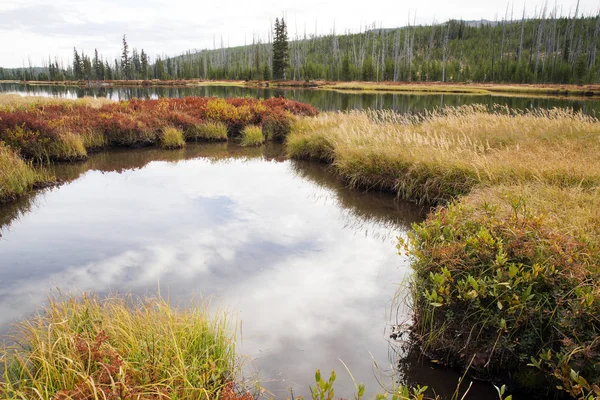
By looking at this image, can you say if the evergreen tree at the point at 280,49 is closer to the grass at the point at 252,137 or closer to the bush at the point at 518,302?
the grass at the point at 252,137

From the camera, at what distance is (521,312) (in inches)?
132

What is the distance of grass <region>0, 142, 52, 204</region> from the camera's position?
8656mm

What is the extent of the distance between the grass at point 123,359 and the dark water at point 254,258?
27.5 inches

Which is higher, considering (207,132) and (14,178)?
(207,132)

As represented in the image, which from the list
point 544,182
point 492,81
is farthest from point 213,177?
point 492,81

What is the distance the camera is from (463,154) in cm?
934

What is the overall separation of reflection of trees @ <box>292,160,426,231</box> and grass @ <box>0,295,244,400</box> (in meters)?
5.01

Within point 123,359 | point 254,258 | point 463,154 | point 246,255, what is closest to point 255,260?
point 254,258

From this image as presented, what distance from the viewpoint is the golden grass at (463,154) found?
7602 millimetres

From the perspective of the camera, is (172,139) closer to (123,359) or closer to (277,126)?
(277,126)

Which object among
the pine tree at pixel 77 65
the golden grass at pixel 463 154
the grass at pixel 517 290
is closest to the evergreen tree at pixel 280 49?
the pine tree at pixel 77 65

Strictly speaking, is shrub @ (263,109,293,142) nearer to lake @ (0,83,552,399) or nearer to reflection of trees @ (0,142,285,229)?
reflection of trees @ (0,142,285,229)

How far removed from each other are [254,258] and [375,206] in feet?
12.2

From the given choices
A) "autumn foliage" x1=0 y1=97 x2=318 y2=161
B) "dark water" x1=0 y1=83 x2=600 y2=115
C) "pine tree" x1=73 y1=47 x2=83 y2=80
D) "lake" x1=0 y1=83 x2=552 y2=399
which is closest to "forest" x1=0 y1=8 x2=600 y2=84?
"pine tree" x1=73 y1=47 x2=83 y2=80
